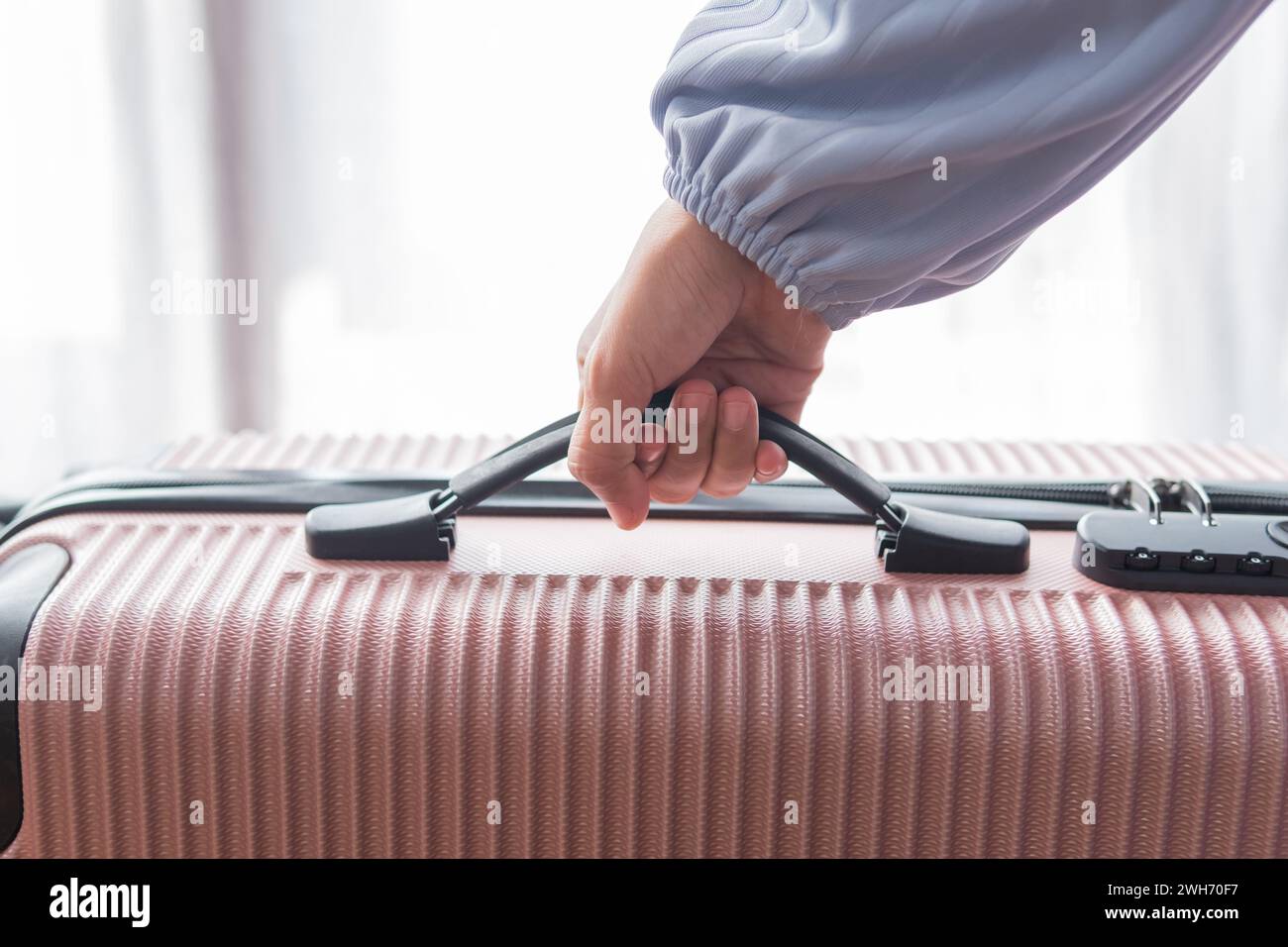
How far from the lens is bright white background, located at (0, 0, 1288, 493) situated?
1.31 metres

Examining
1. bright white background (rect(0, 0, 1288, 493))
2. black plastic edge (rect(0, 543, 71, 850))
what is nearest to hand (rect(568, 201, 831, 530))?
black plastic edge (rect(0, 543, 71, 850))

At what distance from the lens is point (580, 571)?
1.71 feet

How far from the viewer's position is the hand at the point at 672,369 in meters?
0.51

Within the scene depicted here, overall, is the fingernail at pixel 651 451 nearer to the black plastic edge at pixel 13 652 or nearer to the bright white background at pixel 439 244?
the black plastic edge at pixel 13 652

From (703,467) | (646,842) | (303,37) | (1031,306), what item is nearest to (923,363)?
(1031,306)

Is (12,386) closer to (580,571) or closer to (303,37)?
(303,37)

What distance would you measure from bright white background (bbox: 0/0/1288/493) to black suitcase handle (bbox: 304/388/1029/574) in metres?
0.90

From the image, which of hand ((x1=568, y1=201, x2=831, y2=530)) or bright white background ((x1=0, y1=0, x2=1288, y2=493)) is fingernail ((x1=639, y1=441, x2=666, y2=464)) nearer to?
hand ((x1=568, y1=201, x2=831, y2=530))

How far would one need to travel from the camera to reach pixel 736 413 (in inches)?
20.3

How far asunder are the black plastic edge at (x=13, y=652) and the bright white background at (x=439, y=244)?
0.93 meters

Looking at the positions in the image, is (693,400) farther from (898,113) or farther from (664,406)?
(898,113)

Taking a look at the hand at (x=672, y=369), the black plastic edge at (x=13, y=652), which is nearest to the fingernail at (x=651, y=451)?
the hand at (x=672, y=369)

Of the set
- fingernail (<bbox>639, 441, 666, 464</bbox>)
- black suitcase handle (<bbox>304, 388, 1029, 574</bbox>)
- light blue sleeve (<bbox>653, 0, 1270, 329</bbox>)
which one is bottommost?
black suitcase handle (<bbox>304, 388, 1029, 574</bbox>)

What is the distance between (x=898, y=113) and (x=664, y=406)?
6.6 inches
